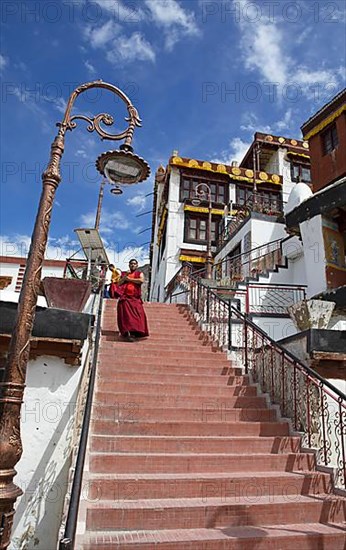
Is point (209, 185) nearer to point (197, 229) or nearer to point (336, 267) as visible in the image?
point (197, 229)

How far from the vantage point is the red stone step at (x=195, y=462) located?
4328 mm

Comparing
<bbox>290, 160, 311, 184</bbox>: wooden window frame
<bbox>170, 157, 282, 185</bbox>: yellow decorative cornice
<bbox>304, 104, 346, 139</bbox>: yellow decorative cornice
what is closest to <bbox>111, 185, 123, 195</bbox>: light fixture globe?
<bbox>304, 104, 346, 139</bbox>: yellow decorative cornice

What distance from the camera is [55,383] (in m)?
5.32

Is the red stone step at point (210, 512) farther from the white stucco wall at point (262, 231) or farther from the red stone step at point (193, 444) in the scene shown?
the white stucco wall at point (262, 231)

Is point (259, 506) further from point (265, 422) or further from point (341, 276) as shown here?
point (341, 276)

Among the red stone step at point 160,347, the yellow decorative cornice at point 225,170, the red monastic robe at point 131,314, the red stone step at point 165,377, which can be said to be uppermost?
the yellow decorative cornice at point 225,170

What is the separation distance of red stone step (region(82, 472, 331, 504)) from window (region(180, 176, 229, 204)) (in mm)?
22444

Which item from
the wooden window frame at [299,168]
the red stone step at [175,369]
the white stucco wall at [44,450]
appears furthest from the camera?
the wooden window frame at [299,168]

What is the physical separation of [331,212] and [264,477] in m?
8.65

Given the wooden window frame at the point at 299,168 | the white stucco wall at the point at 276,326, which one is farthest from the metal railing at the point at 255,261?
the wooden window frame at the point at 299,168

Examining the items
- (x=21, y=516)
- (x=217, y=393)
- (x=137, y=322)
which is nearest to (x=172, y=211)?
(x=137, y=322)

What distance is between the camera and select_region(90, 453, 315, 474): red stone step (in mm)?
4328

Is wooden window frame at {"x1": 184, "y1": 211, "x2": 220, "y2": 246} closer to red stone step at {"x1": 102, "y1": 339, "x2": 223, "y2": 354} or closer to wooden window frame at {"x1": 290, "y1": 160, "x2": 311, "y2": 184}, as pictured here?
wooden window frame at {"x1": 290, "y1": 160, "x2": 311, "y2": 184}

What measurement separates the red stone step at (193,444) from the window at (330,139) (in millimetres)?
12241
